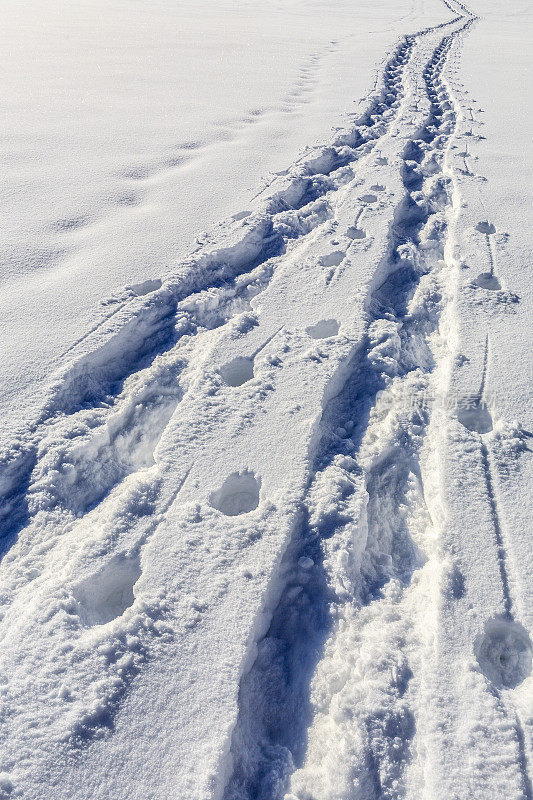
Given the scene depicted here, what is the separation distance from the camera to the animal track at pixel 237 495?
170 centimetres

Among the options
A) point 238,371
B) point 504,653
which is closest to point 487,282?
point 238,371

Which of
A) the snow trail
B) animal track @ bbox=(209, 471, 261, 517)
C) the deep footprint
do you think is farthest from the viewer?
animal track @ bbox=(209, 471, 261, 517)

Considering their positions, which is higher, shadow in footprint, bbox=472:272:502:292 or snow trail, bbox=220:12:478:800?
shadow in footprint, bbox=472:272:502:292

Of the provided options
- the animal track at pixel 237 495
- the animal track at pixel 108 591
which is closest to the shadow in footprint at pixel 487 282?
the animal track at pixel 237 495

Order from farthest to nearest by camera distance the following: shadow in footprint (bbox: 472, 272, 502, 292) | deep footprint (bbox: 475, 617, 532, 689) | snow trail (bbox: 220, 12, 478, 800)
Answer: shadow in footprint (bbox: 472, 272, 502, 292)
deep footprint (bbox: 475, 617, 532, 689)
snow trail (bbox: 220, 12, 478, 800)

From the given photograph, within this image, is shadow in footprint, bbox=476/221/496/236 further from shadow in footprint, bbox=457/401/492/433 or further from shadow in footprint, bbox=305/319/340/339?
shadow in footprint, bbox=457/401/492/433

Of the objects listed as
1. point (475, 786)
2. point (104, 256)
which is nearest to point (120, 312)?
point (104, 256)

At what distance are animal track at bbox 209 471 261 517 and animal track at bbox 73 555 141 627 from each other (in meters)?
0.33

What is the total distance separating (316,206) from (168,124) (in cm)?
210

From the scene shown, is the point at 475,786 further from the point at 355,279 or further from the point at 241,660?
the point at 355,279

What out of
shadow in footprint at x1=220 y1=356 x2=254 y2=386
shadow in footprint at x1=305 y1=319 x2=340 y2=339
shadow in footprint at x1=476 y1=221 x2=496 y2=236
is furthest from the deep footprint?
shadow in footprint at x1=476 y1=221 x2=496 y2=236

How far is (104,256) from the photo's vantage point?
2768 mm

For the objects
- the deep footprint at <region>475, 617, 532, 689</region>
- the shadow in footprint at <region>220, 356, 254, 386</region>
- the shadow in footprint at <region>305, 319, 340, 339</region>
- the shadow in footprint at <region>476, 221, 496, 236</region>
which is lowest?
the deep footprint at <region>475, 617, 532, 689</region>

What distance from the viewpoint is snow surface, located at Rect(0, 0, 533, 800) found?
120 centimetres
